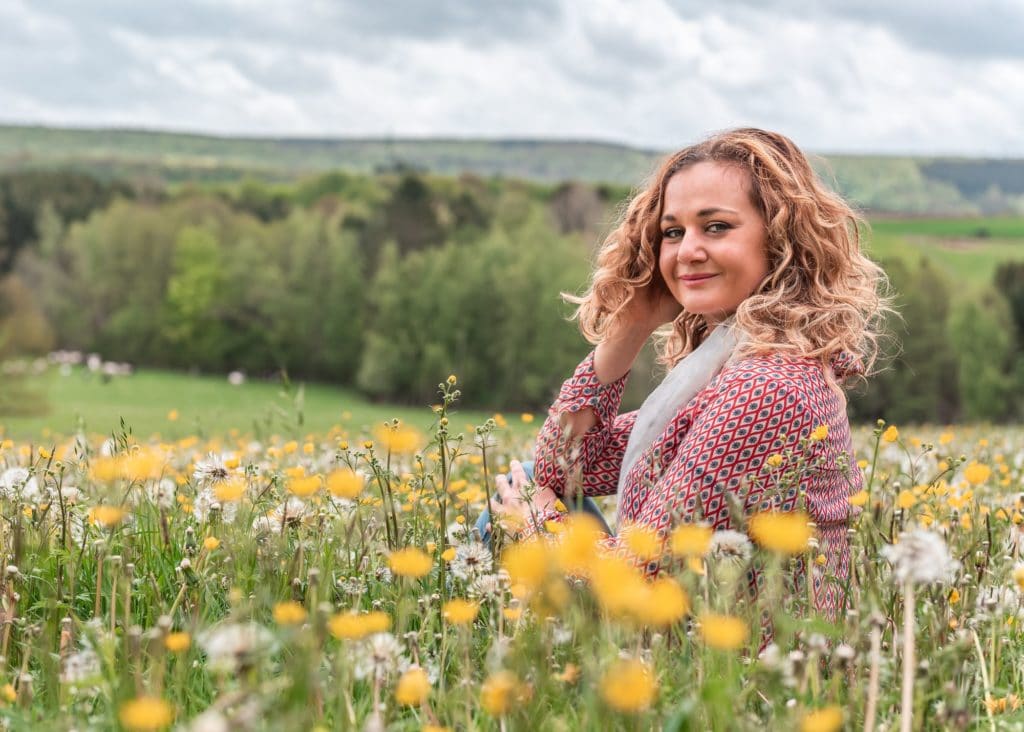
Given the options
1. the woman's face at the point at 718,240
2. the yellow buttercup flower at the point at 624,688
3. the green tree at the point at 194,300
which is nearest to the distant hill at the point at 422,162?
the green tree at the point at 194,300

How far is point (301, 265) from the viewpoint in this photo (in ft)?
240

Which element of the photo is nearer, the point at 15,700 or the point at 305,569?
the point at 15,700

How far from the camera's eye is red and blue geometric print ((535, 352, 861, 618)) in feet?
9.36

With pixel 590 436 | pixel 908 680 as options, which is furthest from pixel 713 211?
pixel 908 680

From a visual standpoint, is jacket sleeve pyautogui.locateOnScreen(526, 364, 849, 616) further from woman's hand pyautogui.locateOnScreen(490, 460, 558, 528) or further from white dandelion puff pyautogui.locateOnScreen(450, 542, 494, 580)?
white dandelion puff pyautogui.locateOnScreen(450, 542, 494, 580)

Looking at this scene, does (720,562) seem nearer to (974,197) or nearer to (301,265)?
(301,265)

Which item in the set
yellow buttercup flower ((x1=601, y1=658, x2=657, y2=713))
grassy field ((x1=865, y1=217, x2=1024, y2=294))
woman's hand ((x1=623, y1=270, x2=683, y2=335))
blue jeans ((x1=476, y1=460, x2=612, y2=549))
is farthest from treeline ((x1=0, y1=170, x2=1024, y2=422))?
yellow buttercup flower ((x1=601, y1=658, x2=657, y2=713))

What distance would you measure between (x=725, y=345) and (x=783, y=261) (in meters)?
0.38

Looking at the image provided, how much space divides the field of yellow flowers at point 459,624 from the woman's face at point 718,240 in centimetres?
82

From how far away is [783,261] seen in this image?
350 centimetres

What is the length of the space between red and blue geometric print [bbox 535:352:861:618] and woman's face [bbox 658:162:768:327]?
410mm

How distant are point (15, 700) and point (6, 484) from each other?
140 cm

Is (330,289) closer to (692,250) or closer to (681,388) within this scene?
(692,250)

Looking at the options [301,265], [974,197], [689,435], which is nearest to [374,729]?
[689,435]
